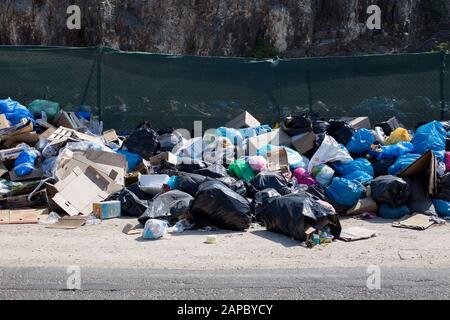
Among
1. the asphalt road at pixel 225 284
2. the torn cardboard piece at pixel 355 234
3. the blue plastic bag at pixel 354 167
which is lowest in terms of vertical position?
the torn cardboard piece at pixel 355 234

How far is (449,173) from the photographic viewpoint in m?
7.05

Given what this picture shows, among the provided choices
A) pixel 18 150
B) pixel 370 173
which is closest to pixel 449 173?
pixel 370 173

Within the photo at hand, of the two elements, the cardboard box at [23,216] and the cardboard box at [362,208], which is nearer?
the cardboard box at [23,216]

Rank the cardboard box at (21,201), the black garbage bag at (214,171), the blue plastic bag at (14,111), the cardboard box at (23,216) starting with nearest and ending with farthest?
the cardboard box at (23,216) < the cardboard box at (21,201) < the black garbage bag at (214,171) < the blue plastic bag at (14,111)

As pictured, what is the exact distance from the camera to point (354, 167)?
7.69 meters

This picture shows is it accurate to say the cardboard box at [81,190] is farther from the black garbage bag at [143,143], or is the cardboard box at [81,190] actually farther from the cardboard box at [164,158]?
the black garbage bag at [143,143]

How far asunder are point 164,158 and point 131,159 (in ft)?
1.84

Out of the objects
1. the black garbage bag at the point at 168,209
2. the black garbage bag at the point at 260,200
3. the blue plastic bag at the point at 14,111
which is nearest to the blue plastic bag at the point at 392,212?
the black garbage bag at the point at 260,200

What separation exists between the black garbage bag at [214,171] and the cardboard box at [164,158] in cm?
62

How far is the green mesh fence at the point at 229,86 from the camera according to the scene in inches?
388

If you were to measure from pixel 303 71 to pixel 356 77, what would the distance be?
3.25 ft

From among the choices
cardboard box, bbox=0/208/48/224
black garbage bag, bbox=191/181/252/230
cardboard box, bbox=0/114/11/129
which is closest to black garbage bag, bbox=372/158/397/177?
black garbage bag, bbox=191/181/252/230

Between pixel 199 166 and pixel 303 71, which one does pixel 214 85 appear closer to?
pixel 303 71
